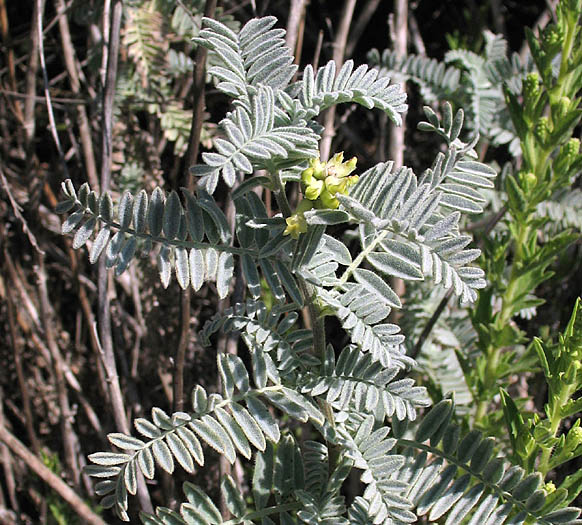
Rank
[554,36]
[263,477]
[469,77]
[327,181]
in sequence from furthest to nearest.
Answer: [469,77] < [554,36] < [263,477] < [327,181]

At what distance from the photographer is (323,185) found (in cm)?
71

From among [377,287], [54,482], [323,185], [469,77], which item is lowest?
[54,482]

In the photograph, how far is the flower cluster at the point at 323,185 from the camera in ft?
2.29

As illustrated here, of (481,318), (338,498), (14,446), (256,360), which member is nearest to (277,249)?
(256,360)

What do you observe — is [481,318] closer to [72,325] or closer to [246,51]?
[246,51]

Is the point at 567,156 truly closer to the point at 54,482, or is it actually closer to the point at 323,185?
the point at 323,185

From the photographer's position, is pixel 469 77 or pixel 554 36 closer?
pixel 554 36

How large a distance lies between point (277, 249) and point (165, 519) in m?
0.36

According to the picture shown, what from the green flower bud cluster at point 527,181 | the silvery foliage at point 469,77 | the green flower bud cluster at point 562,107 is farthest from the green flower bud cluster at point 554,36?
the silvery foliage at point 469,77

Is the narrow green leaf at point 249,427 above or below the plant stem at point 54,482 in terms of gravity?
above

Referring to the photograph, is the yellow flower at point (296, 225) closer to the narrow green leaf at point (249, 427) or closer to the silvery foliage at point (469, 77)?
the narrow green leaf at point (249, 427)

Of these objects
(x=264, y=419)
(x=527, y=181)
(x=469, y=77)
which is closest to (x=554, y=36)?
(x=527, y=181)

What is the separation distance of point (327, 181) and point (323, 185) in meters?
0.01

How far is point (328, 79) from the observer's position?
Result: 2.48ft
